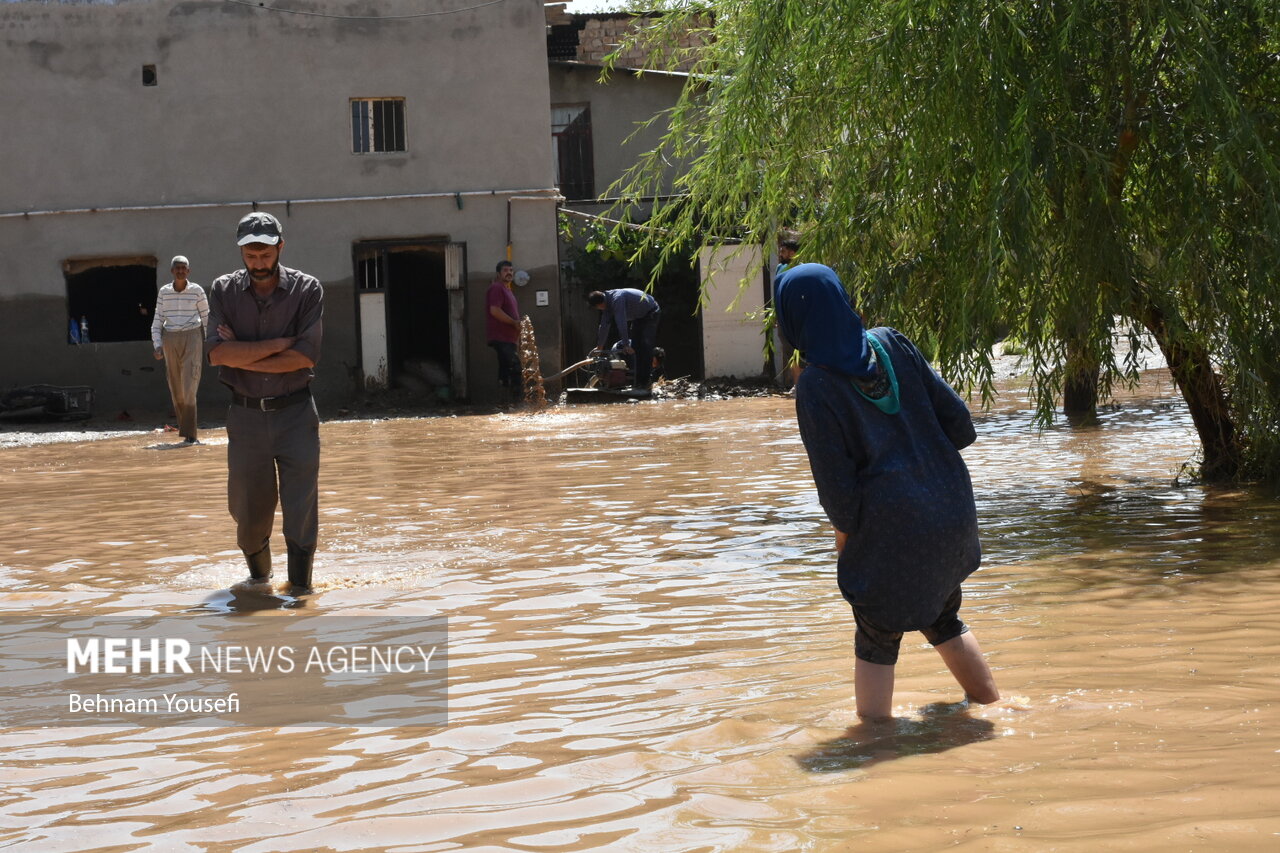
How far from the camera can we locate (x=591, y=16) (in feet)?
98.6

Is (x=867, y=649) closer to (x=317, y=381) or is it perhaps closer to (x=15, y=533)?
(x=15, y=533)

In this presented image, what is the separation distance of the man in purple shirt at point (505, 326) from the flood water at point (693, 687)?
1077cm

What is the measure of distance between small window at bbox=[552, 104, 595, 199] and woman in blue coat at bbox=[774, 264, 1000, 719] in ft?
77.1

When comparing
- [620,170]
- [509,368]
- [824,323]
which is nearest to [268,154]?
[509,368]

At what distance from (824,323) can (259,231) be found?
351 centimetres

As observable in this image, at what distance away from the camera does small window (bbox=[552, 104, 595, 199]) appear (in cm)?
2722

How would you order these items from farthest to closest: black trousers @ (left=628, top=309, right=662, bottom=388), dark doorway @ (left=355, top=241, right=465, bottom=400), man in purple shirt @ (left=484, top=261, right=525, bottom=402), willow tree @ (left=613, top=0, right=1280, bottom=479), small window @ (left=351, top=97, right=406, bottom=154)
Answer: dark doorway @ (left=355, top=241, right=465, bottom=400)
small window @ (left=351, top=97, right=406, bottom=154)
man in purple shirt @ (left=484, top=261, right=525, bottom=402)
black trousers @ (left=628, top=309, right=662, bottom=388)
willow tree @ (left=613, top=0, right=1280, bottom=479)

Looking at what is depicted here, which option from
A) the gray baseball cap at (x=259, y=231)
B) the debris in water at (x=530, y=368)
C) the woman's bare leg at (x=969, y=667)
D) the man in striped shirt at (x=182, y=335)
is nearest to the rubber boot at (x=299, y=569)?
the gray baseball cap at (x=259, y=231)

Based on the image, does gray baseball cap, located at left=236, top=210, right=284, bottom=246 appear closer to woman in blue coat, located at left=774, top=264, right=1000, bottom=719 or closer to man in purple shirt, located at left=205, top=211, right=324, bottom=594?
man in purple shirt, located at left=205, top=211, right=324, bottom=594

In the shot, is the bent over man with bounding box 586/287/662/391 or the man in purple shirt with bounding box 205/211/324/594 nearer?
the man in purple shirt with bounding box 205/211/324/594

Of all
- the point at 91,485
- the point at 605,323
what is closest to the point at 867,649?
the point at 91,485

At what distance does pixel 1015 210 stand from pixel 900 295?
41.2 inches

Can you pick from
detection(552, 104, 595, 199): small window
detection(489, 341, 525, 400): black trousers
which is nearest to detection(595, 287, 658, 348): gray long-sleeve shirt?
detection(489, 341, 525, 400): black trousers

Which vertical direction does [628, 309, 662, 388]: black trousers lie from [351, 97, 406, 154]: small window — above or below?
below
